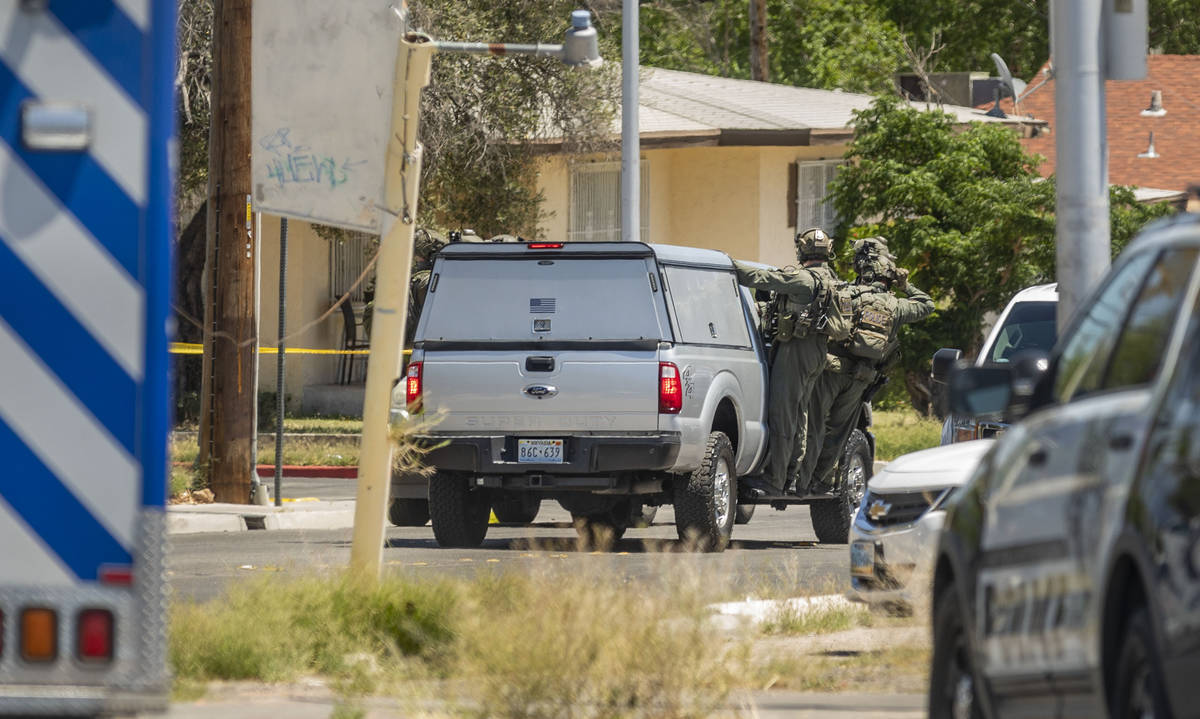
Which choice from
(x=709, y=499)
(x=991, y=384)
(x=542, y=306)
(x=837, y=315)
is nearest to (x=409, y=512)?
(x=542, y=306)

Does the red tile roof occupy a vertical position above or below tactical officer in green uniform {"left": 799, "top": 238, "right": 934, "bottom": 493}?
above

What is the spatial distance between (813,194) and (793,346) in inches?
652

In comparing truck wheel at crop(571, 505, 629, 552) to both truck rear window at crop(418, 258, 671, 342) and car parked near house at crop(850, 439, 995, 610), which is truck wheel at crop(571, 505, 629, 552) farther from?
car parked near house at crop(850, 439, 995, 610)

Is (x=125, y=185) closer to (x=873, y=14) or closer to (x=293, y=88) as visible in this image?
(x=293, y=88)

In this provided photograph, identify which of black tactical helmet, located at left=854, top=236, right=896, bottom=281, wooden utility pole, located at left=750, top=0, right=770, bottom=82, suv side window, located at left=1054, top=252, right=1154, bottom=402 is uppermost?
wooden utility pole, located at left=750, top=0, right=770, bottom=82

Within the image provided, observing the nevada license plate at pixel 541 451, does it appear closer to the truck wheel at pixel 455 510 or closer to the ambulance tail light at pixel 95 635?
the truck wheel at pixel 455 510

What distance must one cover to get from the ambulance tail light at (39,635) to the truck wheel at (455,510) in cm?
888

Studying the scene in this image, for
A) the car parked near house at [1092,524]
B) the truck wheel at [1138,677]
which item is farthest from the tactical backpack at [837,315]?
the truck wheel at [1138,677]

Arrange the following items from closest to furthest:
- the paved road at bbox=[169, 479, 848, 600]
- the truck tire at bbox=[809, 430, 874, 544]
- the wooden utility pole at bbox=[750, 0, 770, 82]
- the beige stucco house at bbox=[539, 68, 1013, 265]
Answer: the paved road at bbox=[169, 479, 848, 600], the truck tire at bbox=[809, 430, 874, 544], the beige stucco house at bbox=[539, 68, 1013, 265], the wooden utility pole at bbox=[750, 0, 770, 82]

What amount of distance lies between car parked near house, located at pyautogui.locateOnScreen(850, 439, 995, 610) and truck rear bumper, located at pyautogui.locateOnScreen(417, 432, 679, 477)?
11.6ft

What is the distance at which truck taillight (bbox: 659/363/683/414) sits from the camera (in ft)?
43.6

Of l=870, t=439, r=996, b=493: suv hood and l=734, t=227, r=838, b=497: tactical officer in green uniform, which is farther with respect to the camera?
l=734, t=227, r=838, b=497: tactical officer in green uniform

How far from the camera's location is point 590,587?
7.92m

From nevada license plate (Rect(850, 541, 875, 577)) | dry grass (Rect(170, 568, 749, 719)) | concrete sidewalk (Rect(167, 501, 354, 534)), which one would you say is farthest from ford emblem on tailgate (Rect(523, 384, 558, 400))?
dry grass (Rect(170, 568, 749, 719))
